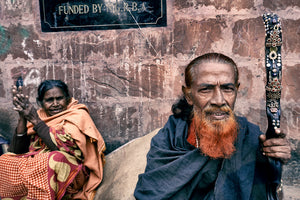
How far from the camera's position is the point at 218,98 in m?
1.78

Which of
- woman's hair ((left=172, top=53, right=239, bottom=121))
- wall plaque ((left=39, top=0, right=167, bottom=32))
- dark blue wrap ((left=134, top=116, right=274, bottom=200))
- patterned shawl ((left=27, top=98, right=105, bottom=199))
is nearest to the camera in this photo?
dark blue wrap ((left=134, top=116, right=274, bottom=200))

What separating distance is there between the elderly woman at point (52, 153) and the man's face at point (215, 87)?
1.52 metres

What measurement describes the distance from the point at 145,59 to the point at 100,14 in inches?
31.5

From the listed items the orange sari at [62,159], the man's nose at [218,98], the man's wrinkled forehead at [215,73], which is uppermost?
the man's wrinkled forehead at [215,73]

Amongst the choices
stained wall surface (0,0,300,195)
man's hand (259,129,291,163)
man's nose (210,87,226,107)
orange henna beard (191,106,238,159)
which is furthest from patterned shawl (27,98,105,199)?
man's hand (259,129,291,163)

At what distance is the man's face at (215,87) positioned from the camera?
181 centimetres

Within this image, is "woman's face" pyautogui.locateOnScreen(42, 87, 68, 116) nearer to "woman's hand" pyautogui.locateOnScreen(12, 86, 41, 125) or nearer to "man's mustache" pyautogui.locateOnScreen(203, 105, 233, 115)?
"woman's hand" pyautogui.locateOnScreen(12, 86, 41, 125)

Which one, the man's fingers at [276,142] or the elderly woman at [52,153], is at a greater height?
the man's fingers at [276,142]

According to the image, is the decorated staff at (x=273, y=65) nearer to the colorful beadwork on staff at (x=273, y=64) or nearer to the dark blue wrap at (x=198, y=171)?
the colorful beadwork on staff at (x=273, y=64)

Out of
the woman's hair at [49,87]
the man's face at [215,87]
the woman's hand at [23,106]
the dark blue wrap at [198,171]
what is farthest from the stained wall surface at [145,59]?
the man's face at [215,87]

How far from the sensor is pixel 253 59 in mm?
3111

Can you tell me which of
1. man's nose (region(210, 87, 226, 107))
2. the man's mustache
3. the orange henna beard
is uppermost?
man's nose (region(210, 87, 226, 107))

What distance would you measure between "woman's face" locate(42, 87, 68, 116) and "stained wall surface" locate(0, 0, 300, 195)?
0.42 m

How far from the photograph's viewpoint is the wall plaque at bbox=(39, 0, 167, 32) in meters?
3.23
